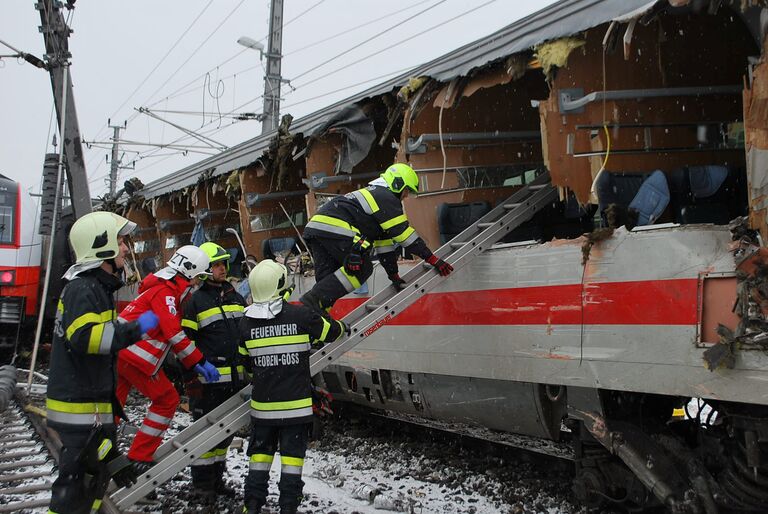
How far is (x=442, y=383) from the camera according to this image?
227 inches

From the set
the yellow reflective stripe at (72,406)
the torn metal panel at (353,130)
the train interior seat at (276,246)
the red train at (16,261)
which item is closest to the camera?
the yellow reflective stripe at (72,406)

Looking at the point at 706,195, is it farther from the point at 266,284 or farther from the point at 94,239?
the point at 94,239

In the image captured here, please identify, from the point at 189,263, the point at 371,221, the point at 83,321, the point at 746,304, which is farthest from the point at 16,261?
the point at 746,304

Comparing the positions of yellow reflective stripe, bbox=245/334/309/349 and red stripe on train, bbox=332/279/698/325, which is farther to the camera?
yellow reflective stripe, bbox=245/334/309/349

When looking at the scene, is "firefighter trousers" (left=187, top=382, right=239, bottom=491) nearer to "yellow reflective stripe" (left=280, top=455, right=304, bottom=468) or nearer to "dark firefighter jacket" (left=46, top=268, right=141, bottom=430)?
"yellow reflective stripe" (left=280, top=455, right=304, bottom=468)

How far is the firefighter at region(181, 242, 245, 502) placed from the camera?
543 cm

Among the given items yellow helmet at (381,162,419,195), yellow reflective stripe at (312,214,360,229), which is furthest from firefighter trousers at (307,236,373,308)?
yellow helmet at (381,162,419,195)

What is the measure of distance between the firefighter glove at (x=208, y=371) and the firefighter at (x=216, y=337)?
0.18 meters

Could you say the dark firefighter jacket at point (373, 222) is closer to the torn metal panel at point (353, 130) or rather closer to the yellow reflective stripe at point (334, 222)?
the yellow reflective stripe at point (334, 222)

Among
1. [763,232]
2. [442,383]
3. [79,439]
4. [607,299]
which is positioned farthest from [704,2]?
[79,439]

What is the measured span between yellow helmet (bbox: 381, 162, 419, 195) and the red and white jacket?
1.75 metres

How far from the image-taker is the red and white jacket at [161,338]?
195 inches

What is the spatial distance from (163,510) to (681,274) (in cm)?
374

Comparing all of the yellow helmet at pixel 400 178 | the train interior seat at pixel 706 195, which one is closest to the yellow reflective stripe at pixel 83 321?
the yellow helmet at pixel 400 178
